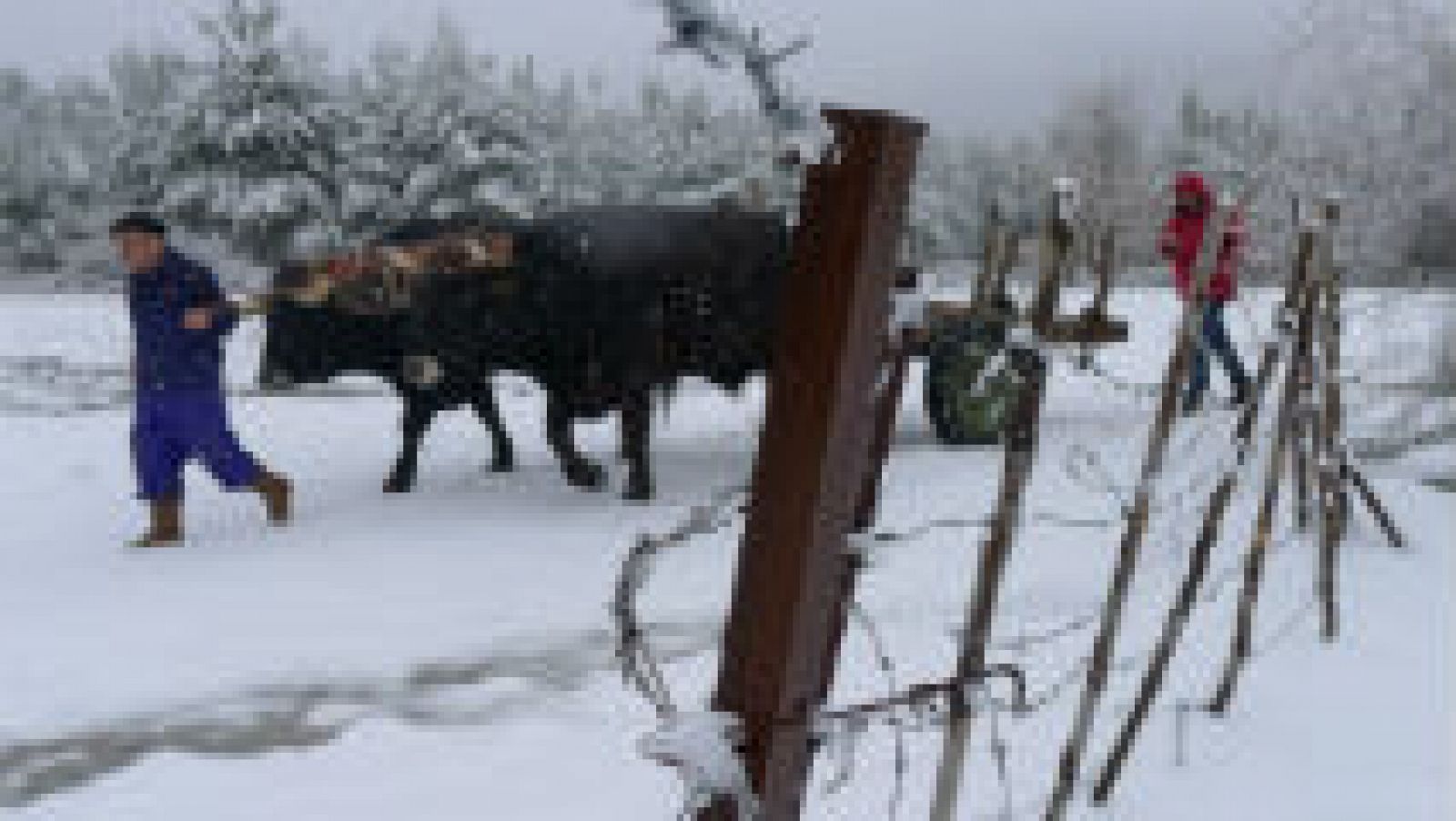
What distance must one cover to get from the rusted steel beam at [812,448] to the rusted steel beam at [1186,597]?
7.79ft

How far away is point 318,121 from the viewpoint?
3834 cm

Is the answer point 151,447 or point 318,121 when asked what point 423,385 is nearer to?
point 151,447

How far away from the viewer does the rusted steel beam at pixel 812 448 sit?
187cm

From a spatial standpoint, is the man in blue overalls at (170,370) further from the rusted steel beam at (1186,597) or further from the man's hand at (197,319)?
the rusted steel beam at (1186,597)

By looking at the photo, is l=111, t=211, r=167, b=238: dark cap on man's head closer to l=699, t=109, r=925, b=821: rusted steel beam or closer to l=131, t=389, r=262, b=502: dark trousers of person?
l=131, t=389, r=262, b=502: dark trousers of person

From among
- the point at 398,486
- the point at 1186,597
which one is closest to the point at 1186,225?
the point at 398,486

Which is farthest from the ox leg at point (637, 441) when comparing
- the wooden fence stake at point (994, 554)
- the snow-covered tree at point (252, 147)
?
the snow-covered tree at point (252, 147)

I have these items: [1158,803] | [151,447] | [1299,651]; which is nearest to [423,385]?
[151,447]

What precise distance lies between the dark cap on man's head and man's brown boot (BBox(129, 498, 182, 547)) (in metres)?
1.22

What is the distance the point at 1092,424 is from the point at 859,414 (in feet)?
31.5

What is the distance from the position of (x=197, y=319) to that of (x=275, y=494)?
97 centimetres

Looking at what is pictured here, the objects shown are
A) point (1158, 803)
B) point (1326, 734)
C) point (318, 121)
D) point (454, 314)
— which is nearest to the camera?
point (1158, 803)

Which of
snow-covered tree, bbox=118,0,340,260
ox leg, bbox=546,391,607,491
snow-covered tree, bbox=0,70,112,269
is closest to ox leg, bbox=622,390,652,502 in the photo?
ox leg, bbox=546,391,607,491

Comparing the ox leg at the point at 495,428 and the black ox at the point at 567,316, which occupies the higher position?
the black ox at the point at 567,316
